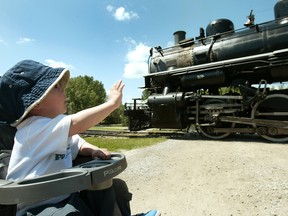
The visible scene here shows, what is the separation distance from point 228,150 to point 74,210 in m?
5.82

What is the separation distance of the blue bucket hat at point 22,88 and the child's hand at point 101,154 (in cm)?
53

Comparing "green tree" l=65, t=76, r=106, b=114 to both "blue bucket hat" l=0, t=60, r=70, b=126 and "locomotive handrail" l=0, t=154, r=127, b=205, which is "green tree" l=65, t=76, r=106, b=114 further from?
"locomotive handrail" l=0, t=154, r=127, b=205

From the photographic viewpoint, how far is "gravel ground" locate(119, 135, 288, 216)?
3.39 meters

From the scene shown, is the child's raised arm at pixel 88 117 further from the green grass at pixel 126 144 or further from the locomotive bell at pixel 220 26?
the locomotive bell at pixel 220 26

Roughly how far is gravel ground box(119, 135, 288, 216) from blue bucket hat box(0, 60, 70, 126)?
2.53 m

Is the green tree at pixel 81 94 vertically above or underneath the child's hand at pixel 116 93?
above

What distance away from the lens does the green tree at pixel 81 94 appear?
172ft

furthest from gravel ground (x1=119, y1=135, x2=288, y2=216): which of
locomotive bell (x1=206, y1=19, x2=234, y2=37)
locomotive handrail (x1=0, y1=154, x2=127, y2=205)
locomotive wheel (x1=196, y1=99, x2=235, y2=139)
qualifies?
locomotive bell (x1=206, y1=19, x2=234, y2=37)

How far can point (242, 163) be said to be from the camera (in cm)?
514

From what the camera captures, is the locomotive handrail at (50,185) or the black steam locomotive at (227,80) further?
the black steam locomotive at (227,80)

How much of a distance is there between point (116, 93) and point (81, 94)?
53.6 m

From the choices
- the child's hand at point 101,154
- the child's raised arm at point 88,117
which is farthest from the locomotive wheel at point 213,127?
the child's raised arm at point 88,117

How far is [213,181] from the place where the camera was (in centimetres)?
433

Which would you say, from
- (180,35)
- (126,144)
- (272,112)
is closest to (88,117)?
(126,144)
